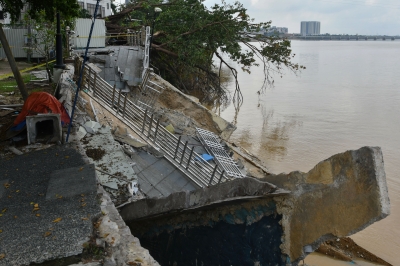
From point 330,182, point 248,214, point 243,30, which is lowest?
point 248,214

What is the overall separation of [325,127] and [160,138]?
15.9 m

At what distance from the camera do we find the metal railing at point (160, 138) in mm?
8625

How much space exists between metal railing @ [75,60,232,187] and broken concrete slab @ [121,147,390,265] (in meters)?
2.83

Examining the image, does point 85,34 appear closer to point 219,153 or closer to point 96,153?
point 219,153

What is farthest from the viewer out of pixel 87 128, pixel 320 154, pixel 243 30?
pixel 243 30

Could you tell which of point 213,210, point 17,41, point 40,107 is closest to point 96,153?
point 40,107

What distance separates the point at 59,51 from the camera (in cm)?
912

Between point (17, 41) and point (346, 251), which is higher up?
point (17, 41)

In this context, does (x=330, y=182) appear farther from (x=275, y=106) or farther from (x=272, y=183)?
(x=275, y=106)

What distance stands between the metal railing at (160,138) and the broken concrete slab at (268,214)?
2831mm

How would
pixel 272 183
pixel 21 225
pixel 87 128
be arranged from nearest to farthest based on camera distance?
pixel 21 225 < pixel 272 183 < pixel 87 128

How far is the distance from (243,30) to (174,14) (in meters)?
3.75

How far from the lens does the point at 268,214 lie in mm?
4719

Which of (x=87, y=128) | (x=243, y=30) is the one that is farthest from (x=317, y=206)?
(x=243, y=30)
